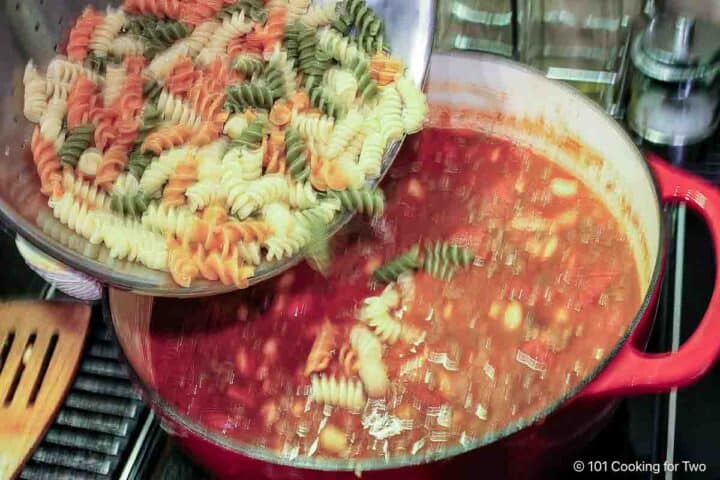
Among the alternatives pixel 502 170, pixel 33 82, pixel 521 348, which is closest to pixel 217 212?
pixel 33 82

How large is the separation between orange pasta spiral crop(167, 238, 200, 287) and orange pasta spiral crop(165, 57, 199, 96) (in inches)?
10.7

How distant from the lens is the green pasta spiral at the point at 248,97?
1132 mm

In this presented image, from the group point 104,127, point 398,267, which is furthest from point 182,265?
point 398,267

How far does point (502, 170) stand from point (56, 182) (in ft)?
2.31

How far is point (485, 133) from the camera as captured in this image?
143cm

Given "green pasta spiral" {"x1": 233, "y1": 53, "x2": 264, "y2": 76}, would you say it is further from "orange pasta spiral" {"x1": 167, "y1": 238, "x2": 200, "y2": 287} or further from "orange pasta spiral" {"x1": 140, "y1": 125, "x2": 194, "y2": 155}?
"orange pasta spiral" {"x1": 167, "y1": 238, "x2": 200, "y2": 287}

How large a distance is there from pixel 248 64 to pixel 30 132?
0.99 feet

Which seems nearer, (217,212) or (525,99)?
(217,212)

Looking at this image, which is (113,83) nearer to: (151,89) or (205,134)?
(151,89)

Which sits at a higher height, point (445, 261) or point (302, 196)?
point (302, 196)

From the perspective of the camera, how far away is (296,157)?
3.57 feet

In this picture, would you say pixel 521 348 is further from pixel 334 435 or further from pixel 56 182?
pixel 56 182

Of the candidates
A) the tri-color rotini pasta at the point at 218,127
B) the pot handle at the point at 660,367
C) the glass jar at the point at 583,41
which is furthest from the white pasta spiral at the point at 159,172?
the glass jar at the point at 583,41

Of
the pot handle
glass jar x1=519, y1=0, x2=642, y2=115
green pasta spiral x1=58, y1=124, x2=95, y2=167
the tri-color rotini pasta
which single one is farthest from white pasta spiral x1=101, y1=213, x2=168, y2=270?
glass jar x1=519, y1=0, x2=642, y2=115
